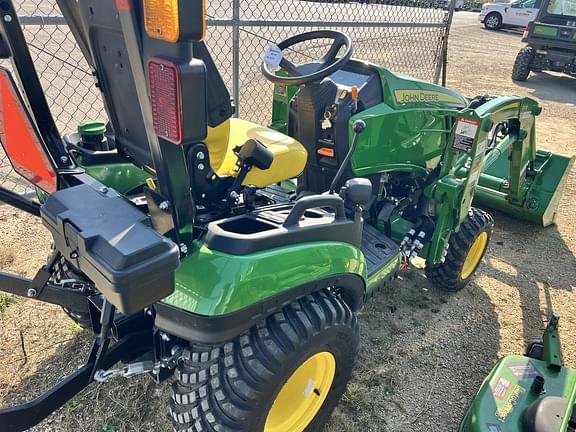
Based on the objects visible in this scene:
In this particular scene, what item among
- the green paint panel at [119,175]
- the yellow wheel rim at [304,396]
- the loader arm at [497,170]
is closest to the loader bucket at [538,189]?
the loader arm at [497,170]

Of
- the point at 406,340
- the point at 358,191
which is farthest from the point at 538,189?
the point at 358,191

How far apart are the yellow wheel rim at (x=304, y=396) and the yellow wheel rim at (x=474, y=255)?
1555mm

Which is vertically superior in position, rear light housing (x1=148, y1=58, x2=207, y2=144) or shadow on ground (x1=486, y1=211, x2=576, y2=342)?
rear light housing (x1=148, y1=58, x2=207, y2=144)

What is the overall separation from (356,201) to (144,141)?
89 cm

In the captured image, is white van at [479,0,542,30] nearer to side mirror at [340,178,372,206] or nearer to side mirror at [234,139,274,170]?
side mirror at [340,178,372,206]

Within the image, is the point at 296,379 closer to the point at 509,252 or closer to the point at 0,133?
the point at 0,133

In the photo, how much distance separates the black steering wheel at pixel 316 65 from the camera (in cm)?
246

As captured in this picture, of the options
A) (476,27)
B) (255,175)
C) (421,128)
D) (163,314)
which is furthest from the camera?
(476,27)

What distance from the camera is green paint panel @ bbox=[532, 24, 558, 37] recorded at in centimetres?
974

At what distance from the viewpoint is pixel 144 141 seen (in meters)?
1.62

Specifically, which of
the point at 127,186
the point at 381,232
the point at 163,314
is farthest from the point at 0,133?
the point at 381,232

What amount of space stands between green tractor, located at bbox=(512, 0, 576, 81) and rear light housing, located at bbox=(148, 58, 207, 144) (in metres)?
10.6

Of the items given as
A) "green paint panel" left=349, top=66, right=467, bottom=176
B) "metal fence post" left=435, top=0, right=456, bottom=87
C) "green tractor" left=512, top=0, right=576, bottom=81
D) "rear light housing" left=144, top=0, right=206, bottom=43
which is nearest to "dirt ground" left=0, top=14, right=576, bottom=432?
"green paint panel" left=349, top=66, right=467, bottom=176

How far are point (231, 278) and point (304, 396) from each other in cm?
82
